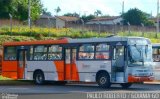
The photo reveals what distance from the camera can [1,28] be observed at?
50875 millimetres

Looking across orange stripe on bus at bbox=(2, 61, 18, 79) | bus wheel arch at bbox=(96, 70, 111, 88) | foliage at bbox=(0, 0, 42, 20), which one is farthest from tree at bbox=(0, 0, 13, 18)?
bus wheel arch at bbox=(96, 70, 111, 88)

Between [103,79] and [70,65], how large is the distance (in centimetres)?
276

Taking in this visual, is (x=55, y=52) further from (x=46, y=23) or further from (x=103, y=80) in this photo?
(x=46, y=23)

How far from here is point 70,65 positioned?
97.6 ft

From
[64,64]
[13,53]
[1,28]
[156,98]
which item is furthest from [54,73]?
[1,28]

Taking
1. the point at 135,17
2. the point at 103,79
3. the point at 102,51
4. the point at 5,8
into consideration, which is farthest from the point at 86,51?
the point at 135,17

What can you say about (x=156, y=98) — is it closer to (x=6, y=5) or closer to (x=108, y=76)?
(x=108, y=76)

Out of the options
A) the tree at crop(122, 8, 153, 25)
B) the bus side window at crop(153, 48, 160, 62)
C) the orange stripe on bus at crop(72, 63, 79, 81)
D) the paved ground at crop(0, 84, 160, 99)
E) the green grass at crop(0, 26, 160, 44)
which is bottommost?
the paved ground at crop(0, 84, 160, 99)

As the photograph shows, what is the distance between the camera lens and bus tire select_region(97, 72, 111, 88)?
90.3 feet

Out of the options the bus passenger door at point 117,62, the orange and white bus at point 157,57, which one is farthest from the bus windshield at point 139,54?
the orange and white bus at point 157,57

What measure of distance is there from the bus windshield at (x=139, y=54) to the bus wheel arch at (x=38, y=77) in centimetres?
666

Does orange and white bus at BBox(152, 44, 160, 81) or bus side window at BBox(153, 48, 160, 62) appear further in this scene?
bus side window at BBox(153, 48, 160, 62)

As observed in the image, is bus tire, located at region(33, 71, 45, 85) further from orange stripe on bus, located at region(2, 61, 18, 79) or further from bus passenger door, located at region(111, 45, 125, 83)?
bus passenger door, located at region(111, 45, 125, 83)

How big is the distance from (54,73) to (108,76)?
4406 mm
